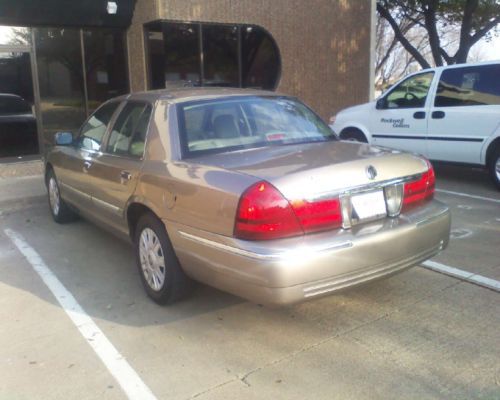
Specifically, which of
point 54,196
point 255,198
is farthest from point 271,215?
point 54,196

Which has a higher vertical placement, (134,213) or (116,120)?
(116,120)

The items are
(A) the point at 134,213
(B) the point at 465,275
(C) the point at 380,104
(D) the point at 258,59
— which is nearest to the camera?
(A) the point at 134,213

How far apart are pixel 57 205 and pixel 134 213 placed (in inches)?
99.6

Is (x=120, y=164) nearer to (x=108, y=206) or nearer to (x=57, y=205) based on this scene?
(x=108, y=206)

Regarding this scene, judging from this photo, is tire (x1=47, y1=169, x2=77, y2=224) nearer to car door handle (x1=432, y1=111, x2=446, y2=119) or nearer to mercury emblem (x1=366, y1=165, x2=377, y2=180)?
mercury emblem (x1=366, y1=165, x2=377, y2=180)

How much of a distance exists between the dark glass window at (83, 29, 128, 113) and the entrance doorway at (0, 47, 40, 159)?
116 centimetres

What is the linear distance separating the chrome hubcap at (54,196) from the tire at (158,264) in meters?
2.54

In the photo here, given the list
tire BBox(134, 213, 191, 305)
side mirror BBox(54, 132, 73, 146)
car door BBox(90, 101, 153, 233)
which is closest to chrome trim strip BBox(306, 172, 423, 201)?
tire BBox(134, 213, 191, 305)

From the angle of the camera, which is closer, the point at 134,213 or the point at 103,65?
the point at 134,213

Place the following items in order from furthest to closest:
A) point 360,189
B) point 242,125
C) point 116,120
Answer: point 116,120
point 242,125
point 360,189

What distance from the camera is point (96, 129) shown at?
17.7 feet

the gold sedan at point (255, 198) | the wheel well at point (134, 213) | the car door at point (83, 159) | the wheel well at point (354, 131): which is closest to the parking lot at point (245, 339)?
the gold sedan at point (255, 198)

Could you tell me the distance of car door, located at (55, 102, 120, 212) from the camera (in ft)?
16.9

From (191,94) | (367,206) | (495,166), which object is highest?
(191,94)
